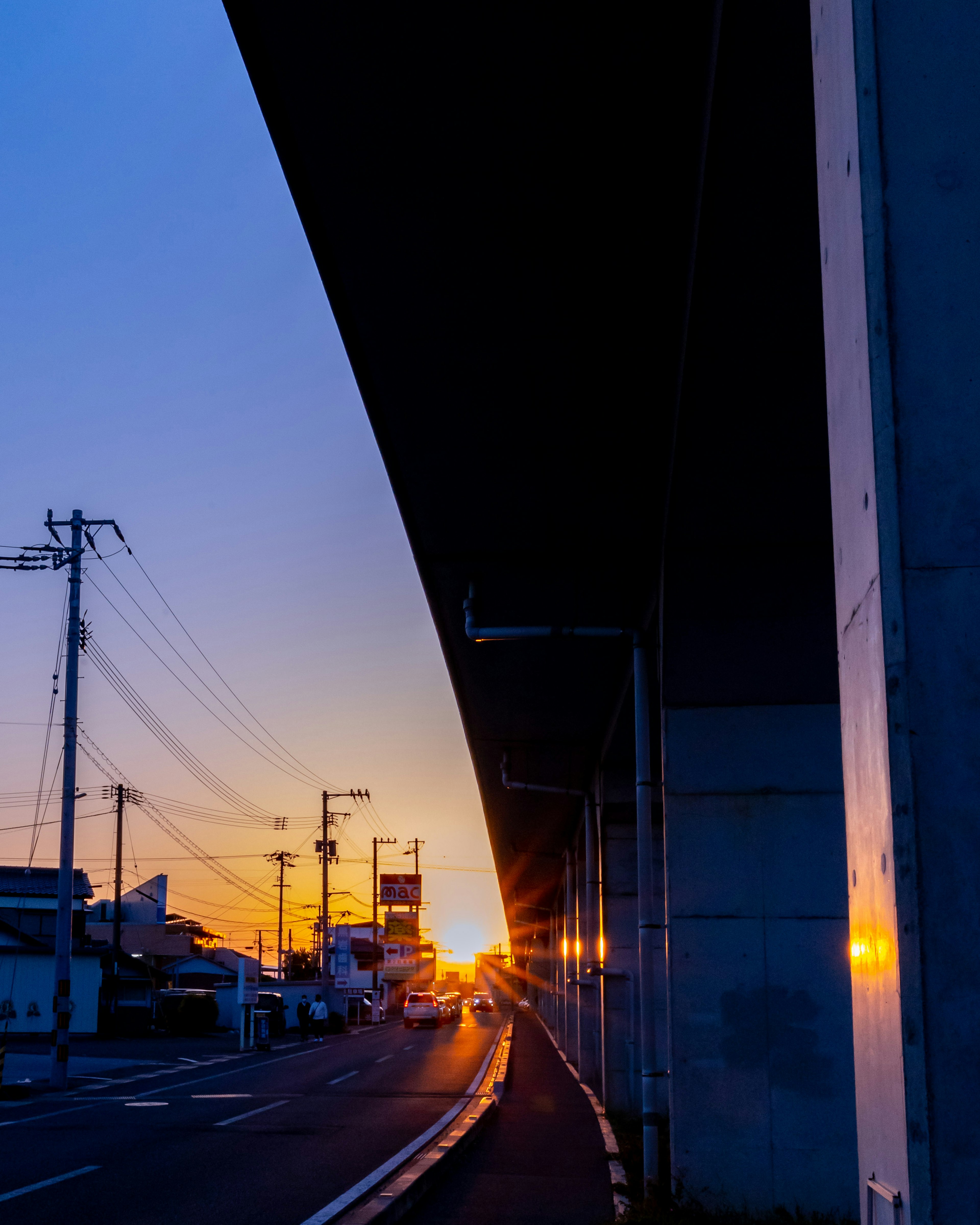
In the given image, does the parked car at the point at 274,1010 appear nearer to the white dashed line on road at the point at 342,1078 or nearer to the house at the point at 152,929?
the white dashed line on road at the point at 342,1078

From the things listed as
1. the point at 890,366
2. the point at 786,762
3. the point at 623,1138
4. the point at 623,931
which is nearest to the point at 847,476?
the point at 890,366

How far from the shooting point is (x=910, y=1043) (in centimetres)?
254

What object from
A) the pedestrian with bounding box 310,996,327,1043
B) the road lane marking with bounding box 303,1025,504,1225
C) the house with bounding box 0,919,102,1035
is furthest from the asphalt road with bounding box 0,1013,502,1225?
the house with bounding box 0,919,102,1035

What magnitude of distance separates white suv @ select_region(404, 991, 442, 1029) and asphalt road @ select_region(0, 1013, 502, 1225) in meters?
32.5

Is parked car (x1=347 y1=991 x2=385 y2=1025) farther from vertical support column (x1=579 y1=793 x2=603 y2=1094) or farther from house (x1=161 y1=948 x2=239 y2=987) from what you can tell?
vertical support column (x1=579 y1=793 x2=603 y2=1094)

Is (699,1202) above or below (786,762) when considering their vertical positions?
below

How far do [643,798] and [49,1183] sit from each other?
22.3 feet

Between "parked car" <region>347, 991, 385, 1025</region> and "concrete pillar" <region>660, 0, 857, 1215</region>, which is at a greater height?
"concrete pillar" <region>660, 0, 857, 1215</region>

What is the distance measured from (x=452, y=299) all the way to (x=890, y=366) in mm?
4764

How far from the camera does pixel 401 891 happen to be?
3268 inches

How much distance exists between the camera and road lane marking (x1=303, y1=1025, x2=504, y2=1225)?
9.22m

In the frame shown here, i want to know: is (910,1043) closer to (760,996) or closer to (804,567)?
(804,567)

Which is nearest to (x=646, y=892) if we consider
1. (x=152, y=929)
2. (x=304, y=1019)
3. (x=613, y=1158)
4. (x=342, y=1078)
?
(x=613, y=1158)

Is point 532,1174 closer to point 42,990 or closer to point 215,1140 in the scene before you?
point 215,1140
